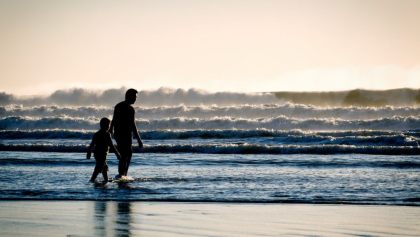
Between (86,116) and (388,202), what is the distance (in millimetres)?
39077

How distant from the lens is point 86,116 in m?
47.0

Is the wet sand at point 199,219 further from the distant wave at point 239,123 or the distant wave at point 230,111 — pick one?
the distant wave at point 230,111

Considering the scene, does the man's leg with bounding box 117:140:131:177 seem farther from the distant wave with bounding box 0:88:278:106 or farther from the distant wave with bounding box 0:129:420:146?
the distant wave with bounding box 0:88:278:106

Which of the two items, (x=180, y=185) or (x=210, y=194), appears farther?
(x=180, y=185)

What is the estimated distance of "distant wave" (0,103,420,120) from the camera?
43906 mm

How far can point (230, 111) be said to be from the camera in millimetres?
46312

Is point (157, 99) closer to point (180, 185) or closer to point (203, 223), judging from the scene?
point (180, 185)

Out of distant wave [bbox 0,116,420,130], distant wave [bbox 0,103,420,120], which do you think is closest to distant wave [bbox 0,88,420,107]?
distant wave [bbox 0,103,420,120]

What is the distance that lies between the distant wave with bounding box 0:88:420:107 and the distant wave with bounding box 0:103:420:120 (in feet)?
7.46

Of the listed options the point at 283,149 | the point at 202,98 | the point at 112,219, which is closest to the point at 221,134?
the point at 283,149

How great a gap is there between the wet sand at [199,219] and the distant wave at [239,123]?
2936cm

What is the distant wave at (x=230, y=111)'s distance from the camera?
43906 mm

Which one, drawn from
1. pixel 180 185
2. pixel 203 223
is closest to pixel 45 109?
pixel 180 185

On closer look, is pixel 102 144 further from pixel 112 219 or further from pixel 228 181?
pixel 112 219
